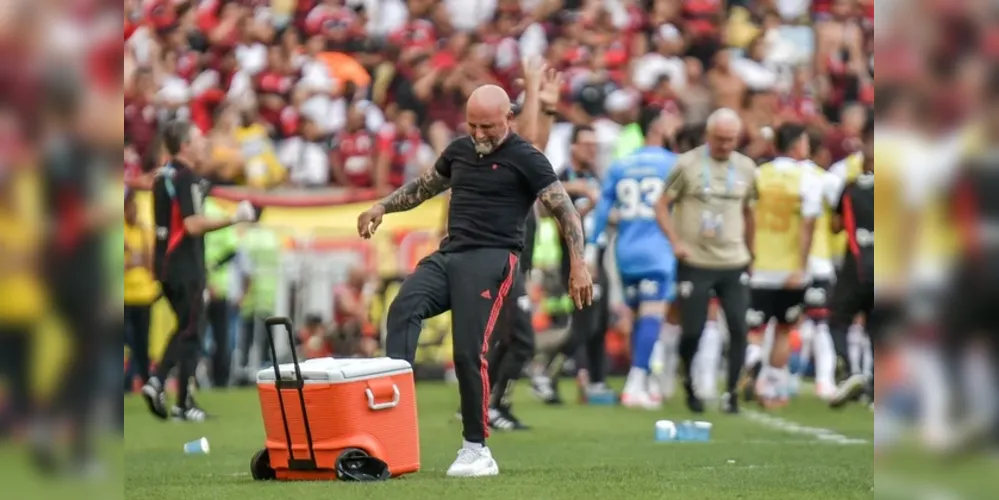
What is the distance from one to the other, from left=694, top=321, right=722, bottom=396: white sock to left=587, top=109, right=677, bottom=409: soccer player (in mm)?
909

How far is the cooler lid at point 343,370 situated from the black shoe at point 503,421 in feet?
15.3

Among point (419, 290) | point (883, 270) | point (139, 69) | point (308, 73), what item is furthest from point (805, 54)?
point (883, 270)

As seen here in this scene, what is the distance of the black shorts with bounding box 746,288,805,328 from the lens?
1689 centimetres

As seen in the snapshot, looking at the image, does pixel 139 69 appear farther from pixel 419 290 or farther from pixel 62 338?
pixel 62 338

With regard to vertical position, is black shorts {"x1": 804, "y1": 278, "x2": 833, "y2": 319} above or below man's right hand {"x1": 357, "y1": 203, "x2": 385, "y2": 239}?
below

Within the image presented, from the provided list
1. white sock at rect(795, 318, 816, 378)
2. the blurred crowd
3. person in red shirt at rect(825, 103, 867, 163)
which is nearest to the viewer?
person in red shirt at rect(825, 103, 867, 163)

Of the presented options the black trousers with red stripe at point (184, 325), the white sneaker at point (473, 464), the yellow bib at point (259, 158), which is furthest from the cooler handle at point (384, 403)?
the yellow bib at point (259, 158)

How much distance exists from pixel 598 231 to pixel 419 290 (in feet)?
25.0

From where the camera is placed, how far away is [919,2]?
8.10 ft

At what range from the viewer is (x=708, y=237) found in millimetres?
14789

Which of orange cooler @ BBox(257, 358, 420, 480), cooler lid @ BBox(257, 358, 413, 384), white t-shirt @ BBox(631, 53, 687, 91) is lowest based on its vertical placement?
orange cooler @ BBox(257, 358, 420, 480)

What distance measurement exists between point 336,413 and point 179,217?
6074mm

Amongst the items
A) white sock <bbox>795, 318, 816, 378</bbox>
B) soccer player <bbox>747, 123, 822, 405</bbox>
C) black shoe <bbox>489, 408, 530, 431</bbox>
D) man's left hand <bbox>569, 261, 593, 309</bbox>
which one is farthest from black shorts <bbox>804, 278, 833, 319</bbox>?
man's left hand <bbox>569, 261, 593, 309</bbox>

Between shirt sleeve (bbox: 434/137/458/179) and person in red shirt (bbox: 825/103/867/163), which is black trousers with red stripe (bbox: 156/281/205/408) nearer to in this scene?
shirt sleeve (bbox: 434/137/458/179)
